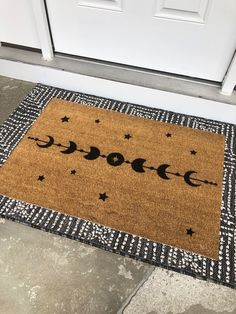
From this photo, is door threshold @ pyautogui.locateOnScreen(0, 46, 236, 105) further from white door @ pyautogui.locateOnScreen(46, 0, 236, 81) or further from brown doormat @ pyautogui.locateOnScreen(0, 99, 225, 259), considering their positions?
brown doormat @ pyautogui.locateOnScreen(0, 99, 225, 259)

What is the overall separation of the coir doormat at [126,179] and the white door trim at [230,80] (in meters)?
0.16

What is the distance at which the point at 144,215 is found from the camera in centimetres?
109

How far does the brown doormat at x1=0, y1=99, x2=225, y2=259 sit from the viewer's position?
1.07 m

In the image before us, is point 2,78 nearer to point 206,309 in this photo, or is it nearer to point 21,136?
point 21,136

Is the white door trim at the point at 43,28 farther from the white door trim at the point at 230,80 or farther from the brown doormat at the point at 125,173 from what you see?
the white door trim at the point at 230,80

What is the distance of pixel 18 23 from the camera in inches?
58.6

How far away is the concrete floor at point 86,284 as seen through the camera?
2.97ft

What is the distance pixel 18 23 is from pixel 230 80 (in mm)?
1077

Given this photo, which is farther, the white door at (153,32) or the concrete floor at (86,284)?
the white door at (153,32)

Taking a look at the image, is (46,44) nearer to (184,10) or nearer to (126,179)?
(184,10)

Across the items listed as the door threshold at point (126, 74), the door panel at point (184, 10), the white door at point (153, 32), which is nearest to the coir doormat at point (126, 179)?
the door threshold at point (126, 74)

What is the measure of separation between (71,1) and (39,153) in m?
0.71

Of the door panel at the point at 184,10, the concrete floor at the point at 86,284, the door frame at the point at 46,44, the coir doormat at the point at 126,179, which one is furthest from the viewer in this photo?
the door frame at the point at 46,44

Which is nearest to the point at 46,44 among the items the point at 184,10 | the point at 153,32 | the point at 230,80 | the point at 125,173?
the point at 153,32
